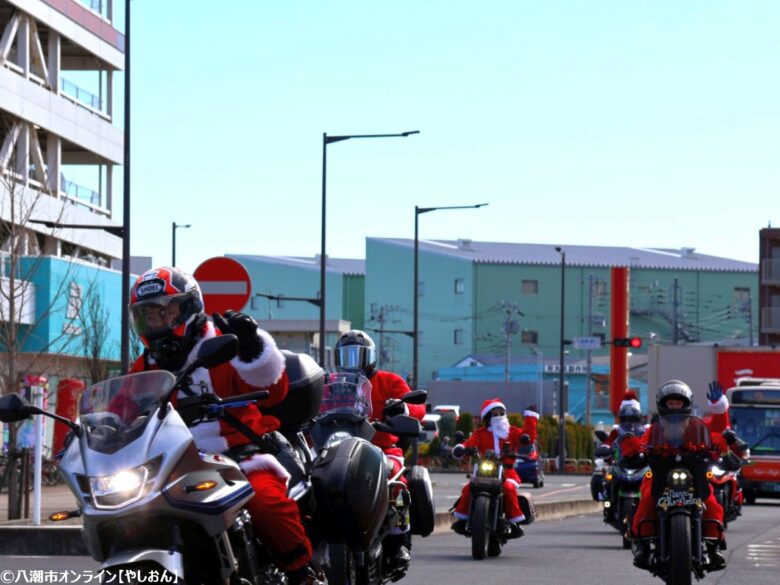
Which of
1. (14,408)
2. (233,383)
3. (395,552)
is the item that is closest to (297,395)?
(233,383)

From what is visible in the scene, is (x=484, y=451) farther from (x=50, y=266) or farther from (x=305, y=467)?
(x=50, y=266)

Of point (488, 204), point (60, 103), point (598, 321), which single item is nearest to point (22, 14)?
point (60, 103)

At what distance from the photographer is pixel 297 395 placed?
29.1 ft

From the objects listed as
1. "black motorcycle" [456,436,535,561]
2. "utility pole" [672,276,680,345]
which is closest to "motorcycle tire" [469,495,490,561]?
"black motorcycle" [456,436,535,561]

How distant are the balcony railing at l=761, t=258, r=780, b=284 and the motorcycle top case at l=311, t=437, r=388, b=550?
84.1m

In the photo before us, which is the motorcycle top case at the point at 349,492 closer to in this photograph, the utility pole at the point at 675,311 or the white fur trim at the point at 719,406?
the white fur trim at the point at 719,406

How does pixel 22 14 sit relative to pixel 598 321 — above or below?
above

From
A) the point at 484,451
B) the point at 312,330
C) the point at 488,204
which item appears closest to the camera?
the point at 484,451

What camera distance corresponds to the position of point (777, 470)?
42.0m

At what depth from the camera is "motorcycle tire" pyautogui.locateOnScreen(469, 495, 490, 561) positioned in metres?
17.5

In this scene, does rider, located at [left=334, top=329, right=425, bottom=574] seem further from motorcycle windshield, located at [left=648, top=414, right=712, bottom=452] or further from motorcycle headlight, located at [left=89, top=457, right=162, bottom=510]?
motorcycle headlight, located at [left=89, top=457, right=162, bottom=510]

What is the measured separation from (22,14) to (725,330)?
7927 cm

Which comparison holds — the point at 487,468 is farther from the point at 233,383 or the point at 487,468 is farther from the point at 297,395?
the point at 233,383

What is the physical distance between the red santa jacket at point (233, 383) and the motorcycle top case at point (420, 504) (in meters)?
4.36
